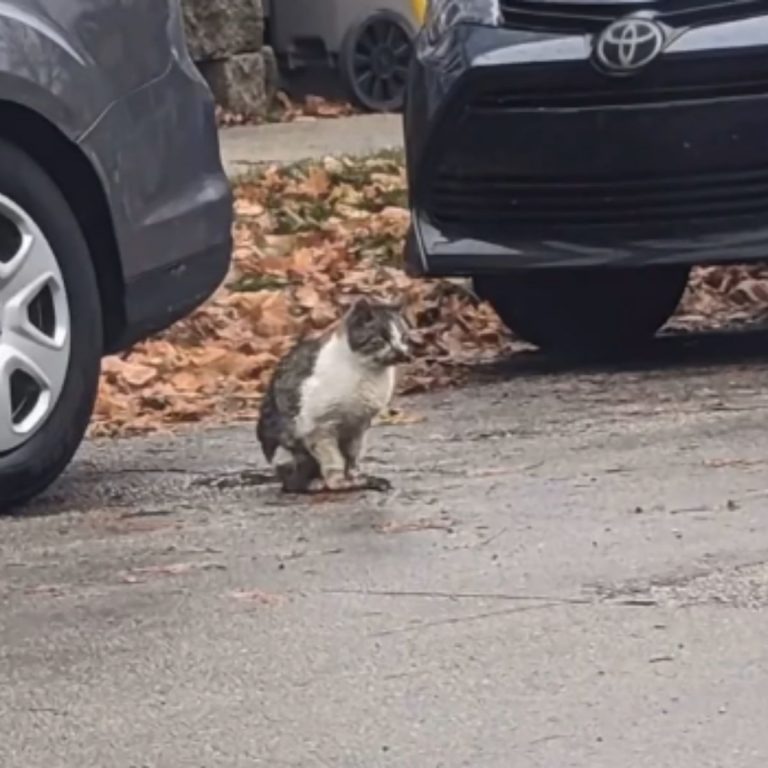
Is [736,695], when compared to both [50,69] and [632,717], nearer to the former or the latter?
[632,717]

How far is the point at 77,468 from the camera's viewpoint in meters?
6.82

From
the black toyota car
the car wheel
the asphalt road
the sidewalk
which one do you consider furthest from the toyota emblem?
the sidewalk

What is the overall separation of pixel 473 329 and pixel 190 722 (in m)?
4.87

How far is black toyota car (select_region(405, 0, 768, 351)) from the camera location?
7258 millimetres

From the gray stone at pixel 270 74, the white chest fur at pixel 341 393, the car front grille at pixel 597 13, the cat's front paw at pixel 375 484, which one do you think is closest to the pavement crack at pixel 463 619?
the cat's front paw at pixel 375 484

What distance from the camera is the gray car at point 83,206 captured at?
595 centimetres

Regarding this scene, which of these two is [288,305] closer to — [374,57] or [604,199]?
[604,199]

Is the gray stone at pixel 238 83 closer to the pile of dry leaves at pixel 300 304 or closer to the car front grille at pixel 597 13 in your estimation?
the pile of dry leaves at pixel 300 304

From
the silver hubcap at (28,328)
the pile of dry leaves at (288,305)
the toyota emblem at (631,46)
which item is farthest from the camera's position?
the pile of dry leaves at (288,305)

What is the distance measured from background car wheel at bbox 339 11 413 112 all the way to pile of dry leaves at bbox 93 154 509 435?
13.0 feet

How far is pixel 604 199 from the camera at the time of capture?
743 centimetres

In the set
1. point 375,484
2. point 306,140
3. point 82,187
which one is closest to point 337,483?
point 375,484

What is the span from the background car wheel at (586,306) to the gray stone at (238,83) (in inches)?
291

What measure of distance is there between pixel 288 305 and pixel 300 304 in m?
0.05
